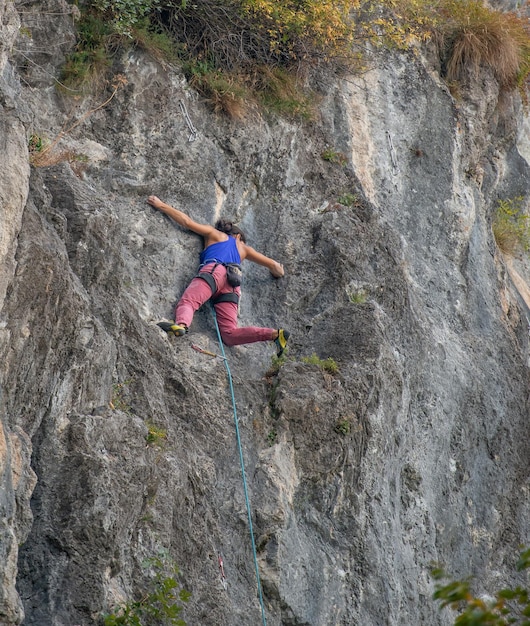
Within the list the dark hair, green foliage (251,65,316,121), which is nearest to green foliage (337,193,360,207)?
green foliage (251,65,316,121)

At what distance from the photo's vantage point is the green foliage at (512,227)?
49.3 ft

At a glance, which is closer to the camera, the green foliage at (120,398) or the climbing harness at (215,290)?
the green foliage at (120,398)

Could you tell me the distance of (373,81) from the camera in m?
13.7

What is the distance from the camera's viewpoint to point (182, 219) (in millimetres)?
10766

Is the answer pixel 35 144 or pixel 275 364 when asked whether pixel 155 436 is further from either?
pixel 35 144

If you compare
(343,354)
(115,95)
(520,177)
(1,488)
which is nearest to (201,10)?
(115,95)

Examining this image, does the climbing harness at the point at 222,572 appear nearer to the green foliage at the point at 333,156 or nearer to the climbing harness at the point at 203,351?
the climbing harness at the point at 203,351

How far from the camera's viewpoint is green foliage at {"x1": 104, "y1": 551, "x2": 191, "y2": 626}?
22.7 ft

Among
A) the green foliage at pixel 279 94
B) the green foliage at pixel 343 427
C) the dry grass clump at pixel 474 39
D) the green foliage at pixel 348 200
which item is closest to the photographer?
the green foliage at pixel 343 427

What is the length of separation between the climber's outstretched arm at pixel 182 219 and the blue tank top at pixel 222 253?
0.15 m

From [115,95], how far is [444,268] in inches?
182

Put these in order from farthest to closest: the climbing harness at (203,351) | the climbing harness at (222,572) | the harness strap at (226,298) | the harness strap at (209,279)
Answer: the harness strap at (226,298), the harness strap at (209,279), the climbing harness at (203,351), the climbing harness at (222,572)

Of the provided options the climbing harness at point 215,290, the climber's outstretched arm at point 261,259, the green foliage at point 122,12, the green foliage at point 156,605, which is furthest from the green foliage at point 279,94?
the green foliage at point 156,605

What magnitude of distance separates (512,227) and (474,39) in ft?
9.26
